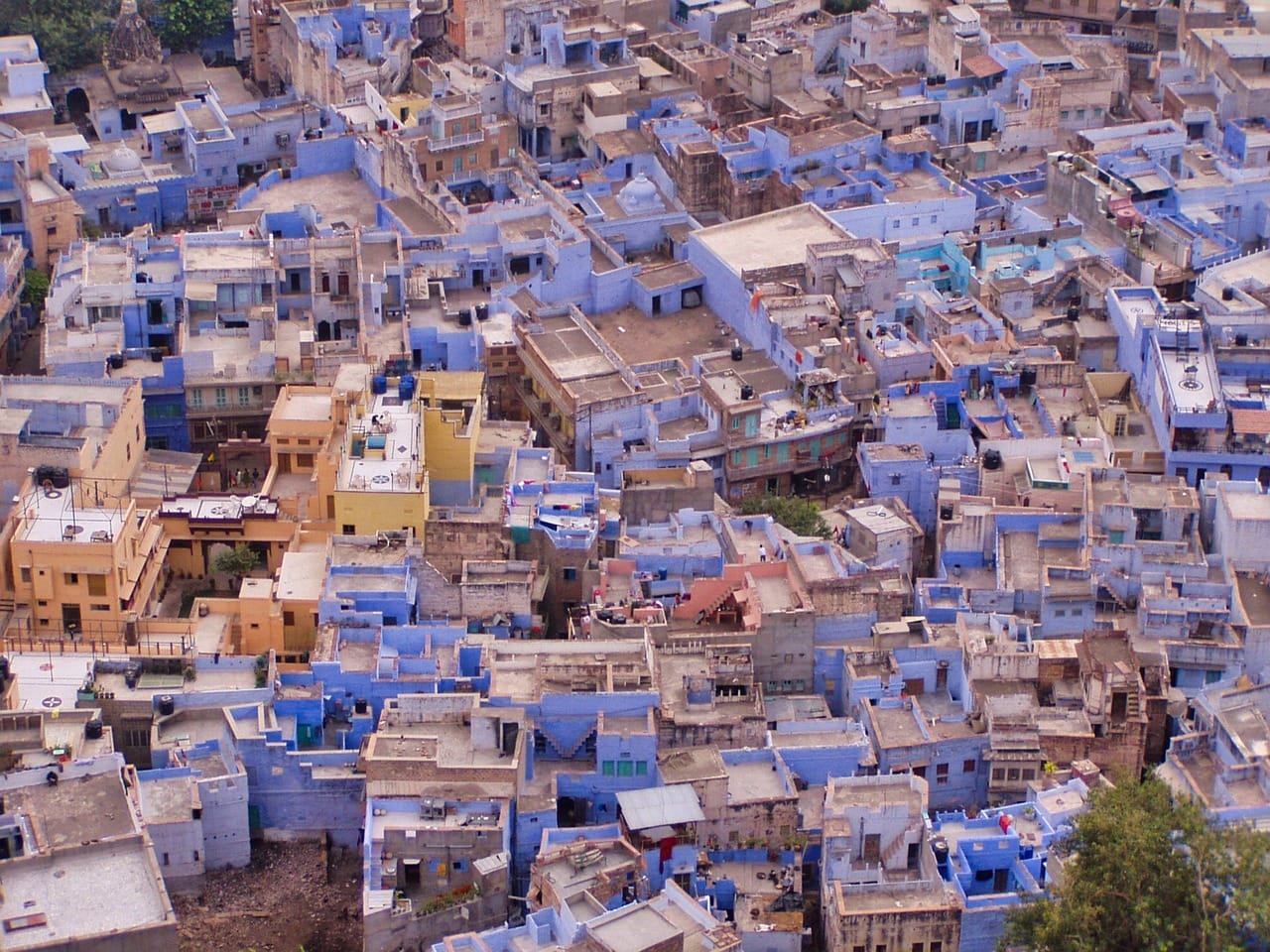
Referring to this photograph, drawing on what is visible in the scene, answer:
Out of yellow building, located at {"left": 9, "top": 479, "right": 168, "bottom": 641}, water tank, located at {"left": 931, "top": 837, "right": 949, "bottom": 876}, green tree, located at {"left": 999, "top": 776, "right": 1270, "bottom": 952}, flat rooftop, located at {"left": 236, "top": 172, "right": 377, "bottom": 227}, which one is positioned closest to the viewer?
green tree, located at {"left": 999, "top": 776, "right": 1270, "bottom": 952}

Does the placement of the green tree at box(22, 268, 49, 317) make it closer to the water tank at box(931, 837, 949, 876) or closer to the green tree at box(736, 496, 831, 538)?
the green tree at box(736, 496, 831, 538)

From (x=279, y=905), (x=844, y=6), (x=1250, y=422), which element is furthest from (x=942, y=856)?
(x=844, y=6)

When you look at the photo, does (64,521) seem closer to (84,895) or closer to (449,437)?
(449,437)

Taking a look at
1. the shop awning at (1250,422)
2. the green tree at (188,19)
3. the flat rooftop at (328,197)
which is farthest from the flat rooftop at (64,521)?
the green tree at (188,19)

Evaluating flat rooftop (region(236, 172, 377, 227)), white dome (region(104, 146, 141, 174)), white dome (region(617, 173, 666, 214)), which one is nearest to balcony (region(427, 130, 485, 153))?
flat rooftop (region(236, 172, 377, 227))

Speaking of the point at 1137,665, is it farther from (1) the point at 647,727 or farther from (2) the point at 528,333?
(2) the point at 528,333

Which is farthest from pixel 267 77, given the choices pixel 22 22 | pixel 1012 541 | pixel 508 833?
Answer: pixel 508 833

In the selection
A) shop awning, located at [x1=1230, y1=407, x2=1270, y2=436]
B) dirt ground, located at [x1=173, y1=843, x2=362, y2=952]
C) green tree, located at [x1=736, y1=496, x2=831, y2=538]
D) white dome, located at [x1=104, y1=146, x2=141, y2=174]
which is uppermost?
white dome, located at [x1=104, y1=146, x2=141, y2=174]
